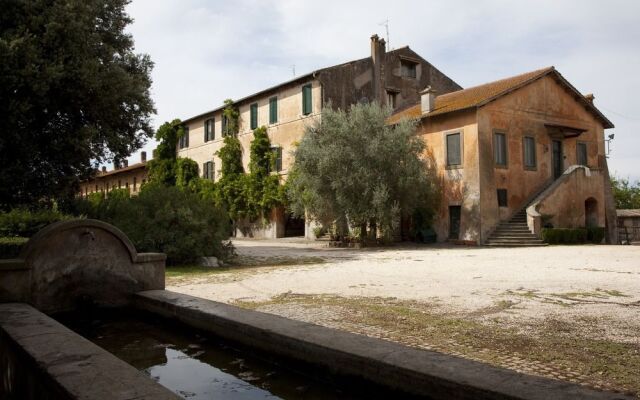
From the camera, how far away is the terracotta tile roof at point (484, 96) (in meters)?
23.5

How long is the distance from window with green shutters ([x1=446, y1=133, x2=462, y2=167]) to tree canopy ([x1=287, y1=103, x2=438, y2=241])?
1829 mm

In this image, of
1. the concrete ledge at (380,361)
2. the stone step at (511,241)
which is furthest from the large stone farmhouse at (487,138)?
the concrete ledge at (380,361)

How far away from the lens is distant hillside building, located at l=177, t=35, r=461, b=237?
27.8m

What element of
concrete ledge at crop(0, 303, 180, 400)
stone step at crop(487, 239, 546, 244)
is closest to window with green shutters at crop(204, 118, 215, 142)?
stone step at crop(487, 239, 546, 244)

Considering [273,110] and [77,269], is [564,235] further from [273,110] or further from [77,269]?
[77,269]

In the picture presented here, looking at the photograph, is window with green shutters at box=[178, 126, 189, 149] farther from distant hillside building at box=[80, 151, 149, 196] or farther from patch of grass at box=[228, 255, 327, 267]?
patch of grass at box=[228, 255, 327, 267]

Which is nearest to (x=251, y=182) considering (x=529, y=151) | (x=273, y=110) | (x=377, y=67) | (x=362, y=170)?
(x=273, y=110)

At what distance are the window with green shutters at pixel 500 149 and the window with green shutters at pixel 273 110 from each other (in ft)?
43.4

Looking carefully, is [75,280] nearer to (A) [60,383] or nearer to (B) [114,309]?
(B) [114,309]

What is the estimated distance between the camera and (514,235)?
2244cm

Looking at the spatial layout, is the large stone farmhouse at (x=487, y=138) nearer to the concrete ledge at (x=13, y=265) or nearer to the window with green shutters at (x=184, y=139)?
the window with green shutters at (x=184, y=139)

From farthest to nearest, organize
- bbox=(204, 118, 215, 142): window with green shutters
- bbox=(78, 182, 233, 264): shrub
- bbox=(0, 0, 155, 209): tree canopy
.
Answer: bbox=(204, 118, 215, 142): window with green shutters, bbox=(78, 182, 233, 264): shrub, bbox=(0, 0, 155, 209): tree canopy

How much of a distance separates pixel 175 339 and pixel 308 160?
17159mm

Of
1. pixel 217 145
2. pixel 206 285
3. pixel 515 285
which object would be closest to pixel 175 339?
pixel 206 285
